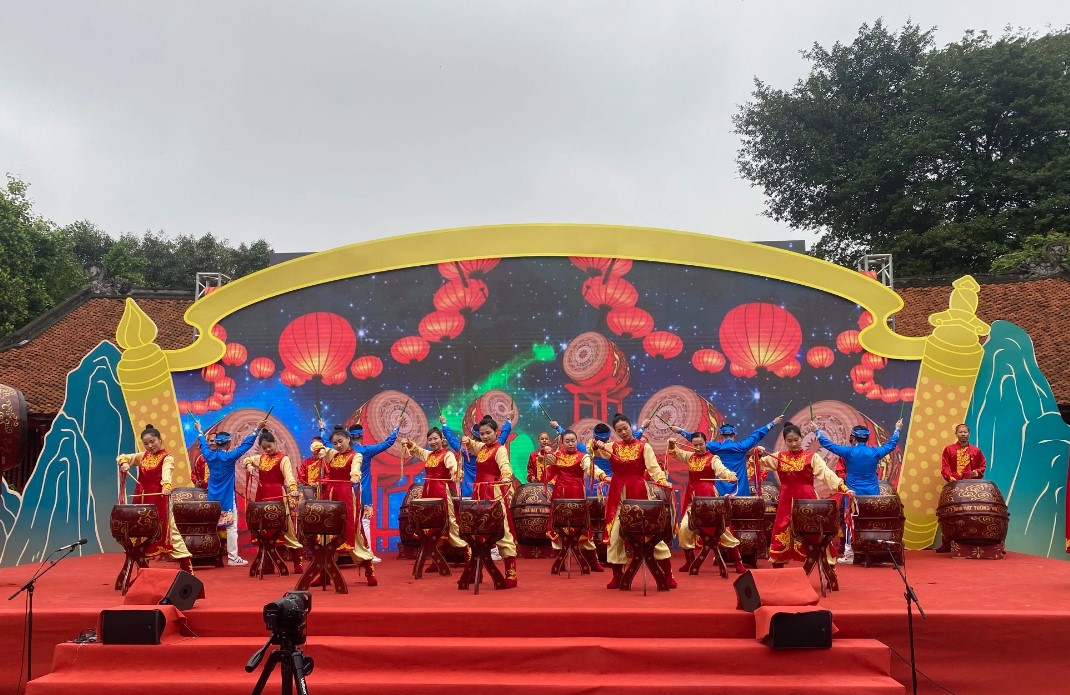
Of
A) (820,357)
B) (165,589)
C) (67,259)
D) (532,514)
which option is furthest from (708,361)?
(67,259)

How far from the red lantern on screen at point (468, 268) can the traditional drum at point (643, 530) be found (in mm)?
4285

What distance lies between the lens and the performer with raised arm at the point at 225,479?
8.48 metres

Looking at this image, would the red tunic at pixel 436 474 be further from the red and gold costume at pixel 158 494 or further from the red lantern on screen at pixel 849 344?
the red lantern on screen at pixel 849 344

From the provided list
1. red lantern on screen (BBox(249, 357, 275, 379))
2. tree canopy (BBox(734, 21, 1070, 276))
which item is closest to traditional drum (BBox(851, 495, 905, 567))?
red lantern on screen (BBox(249, 357, 275, 379))

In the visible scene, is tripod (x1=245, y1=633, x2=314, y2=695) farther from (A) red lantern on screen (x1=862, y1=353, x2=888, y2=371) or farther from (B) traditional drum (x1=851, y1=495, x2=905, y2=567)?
(A) red lantern on screen (x1=862, y1=353, x2=888, y2=371)

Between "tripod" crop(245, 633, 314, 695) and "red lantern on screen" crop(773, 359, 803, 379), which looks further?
"red lantern on screen" crop(773, 359, 803, 379)

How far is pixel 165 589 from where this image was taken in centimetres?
533

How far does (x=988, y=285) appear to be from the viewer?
45.0ft

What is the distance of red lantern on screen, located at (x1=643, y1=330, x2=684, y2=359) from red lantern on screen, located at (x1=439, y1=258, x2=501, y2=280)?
196cm

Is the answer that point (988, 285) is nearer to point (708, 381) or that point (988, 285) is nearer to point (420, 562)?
point (708, 381)

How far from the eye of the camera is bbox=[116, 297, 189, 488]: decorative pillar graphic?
31.3 ft

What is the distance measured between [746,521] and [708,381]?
214cm

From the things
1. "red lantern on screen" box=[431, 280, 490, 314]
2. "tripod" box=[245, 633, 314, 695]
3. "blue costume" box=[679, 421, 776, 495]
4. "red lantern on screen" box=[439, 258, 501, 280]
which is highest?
"red lantern on screen" box=[439, 258, 501, 280]

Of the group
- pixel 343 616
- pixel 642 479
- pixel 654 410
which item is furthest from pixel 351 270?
pixel 343 616
